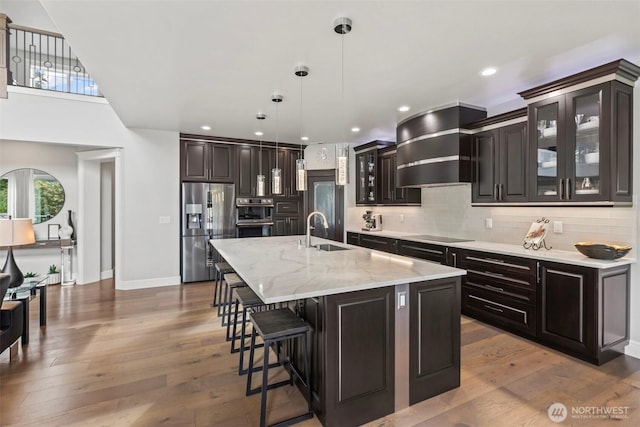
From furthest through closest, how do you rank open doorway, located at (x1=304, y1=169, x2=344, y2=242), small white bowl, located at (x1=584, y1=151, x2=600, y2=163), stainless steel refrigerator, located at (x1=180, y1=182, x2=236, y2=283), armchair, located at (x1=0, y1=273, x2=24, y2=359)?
1. open doorway, located at (x1=304, y1=169, x2=344, y2=242)
2. stainless steel refrigerator, located at (x1=180, y1=182, x2=236, y2=283)
3. small white bowl, located at (x1=584, y1=151, x2=600, y2=163)
4. armchair, located at (x1=0, y1=273, x2=24, y2=359)

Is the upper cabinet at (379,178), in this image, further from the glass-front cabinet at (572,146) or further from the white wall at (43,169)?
the white wall at (43,169)

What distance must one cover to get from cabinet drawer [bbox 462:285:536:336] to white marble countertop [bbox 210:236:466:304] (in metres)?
1.40

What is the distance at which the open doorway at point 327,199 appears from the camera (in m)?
6.46

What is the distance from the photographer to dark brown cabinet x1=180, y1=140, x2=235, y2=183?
5449mm

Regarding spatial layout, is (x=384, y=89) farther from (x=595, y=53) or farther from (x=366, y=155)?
(x=366, y=155)

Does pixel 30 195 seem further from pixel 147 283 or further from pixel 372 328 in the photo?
pixel 372 328

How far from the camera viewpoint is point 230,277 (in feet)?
11.2

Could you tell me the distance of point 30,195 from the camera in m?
5.12

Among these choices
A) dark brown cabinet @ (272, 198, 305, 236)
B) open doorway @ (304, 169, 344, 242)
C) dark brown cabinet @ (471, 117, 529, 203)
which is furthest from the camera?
open doorway @ (304, 169, 344, 242)

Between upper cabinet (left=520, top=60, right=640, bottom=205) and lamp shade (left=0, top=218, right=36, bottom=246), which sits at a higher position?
upper cabinet (left=520, top=60, right=640, bottom=205)

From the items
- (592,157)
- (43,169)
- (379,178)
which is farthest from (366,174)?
(43,169)

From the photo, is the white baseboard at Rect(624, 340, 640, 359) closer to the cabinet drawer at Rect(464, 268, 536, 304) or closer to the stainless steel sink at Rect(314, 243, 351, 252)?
the cabinet drawer at Rect(464, 268, 536, 304)

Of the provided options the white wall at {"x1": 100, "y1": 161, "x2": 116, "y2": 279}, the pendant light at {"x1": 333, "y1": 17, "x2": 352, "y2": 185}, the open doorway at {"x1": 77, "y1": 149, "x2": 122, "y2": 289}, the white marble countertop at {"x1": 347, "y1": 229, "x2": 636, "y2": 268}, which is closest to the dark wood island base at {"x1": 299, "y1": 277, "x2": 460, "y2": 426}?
the pendant light at {"x1": 333, "y1": 17, "x2": 352, "y2": 185}
